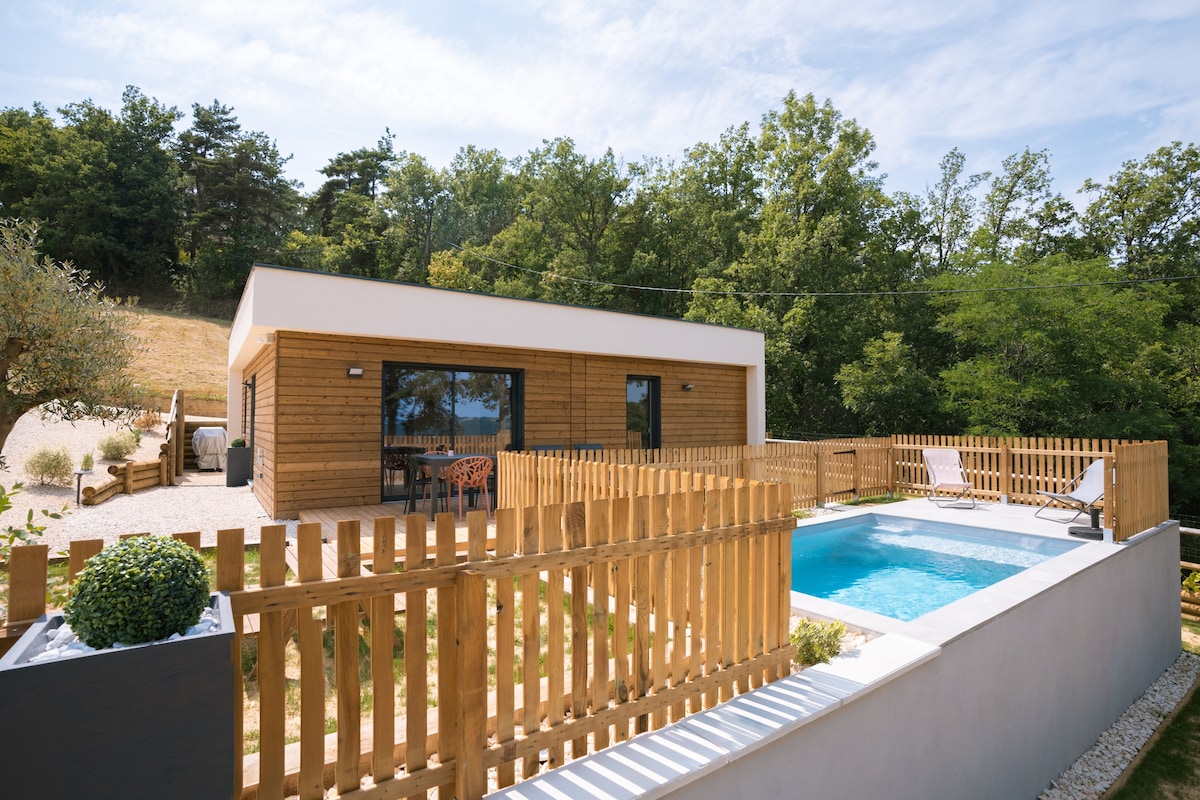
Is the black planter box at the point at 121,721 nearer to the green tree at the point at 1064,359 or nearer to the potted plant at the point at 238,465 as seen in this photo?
the potted plant at the point at 238,465

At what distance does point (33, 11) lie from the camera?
9.09 m

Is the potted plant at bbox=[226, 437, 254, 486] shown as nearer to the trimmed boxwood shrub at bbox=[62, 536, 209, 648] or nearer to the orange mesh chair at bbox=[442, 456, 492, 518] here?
the orange mesh chair at bbox=[442, 456, 492, 518]

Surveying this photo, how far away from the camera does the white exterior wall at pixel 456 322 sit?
8.65 m

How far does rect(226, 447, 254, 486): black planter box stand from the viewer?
12938mm

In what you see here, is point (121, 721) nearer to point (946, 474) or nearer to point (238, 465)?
A: point (946, 474)

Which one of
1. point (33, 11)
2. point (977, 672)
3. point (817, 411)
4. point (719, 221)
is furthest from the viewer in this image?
point (719, 221)

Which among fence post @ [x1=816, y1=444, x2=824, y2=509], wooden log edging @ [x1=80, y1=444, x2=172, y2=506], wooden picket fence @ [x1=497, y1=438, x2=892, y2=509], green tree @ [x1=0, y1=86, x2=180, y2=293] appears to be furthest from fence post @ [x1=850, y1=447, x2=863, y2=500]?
green tree @ [x1=0, y1=86, x2=180, y2=293]

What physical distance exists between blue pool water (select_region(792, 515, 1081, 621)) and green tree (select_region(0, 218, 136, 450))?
8.14m

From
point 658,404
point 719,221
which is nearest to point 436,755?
point 658,404

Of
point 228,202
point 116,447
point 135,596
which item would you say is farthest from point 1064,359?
point 228,202

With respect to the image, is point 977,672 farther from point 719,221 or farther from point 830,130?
point 830,130

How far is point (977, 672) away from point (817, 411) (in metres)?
23.1

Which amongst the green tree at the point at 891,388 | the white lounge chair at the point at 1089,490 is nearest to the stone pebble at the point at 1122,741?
the white lounge chair at the point at 1089,490

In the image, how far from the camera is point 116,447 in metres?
13.9
